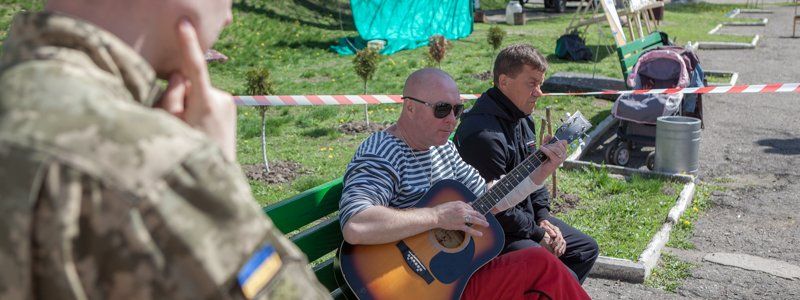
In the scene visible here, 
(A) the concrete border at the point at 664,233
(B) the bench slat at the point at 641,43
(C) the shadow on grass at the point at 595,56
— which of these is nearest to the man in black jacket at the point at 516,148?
(A) the concrete border at the point at 664,233

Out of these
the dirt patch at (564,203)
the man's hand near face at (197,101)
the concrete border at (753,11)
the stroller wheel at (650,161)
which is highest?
the man's hand near face at (197,101)

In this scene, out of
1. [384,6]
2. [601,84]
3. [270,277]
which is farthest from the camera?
[384,6]

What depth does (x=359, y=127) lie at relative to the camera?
927 cm

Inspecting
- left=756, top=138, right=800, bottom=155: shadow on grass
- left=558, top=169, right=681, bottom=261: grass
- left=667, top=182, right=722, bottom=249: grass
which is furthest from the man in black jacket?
left=756, top=138, right=800, bottom=155: shadow on grass

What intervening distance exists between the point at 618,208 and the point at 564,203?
1.34 feet

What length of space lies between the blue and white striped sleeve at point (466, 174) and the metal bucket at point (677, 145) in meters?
3.98

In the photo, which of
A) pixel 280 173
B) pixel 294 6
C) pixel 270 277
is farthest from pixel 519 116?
pixel 294 6

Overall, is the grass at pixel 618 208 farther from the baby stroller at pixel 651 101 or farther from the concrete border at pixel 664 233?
the baby stroller at pixel 651 101

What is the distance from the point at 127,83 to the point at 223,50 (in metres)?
13.7

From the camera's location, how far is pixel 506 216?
4016 mm

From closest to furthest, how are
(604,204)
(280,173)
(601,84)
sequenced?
1. (604,204)
2. (280,173)
3. (601,84)

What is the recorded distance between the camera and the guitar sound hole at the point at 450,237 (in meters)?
3.46

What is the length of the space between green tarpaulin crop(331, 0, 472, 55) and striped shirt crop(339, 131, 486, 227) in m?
11.3

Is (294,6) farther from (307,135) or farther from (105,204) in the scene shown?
(105,204)
